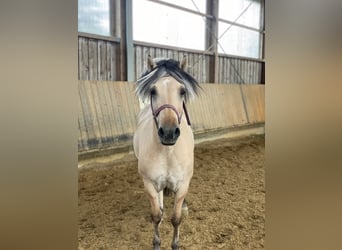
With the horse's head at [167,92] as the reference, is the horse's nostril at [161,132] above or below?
below

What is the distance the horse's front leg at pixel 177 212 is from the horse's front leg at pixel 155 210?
5 centimetres

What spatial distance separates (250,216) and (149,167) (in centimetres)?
29

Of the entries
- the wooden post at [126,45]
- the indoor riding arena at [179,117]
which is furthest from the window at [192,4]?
the wooden post at [126,45]

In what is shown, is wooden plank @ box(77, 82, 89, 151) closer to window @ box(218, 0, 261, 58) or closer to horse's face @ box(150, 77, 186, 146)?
horse's face @ box(150, 77, 186, 146)

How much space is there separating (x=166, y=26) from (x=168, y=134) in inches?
14.2

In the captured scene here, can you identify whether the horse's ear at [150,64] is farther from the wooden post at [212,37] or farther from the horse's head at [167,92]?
the wooden post at [212,37]

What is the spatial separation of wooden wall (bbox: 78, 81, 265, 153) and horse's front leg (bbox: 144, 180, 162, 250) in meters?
0.14

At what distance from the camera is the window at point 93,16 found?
2.11 ft

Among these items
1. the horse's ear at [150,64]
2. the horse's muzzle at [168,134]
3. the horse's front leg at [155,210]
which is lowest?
the horse's front leg at [155,210]
